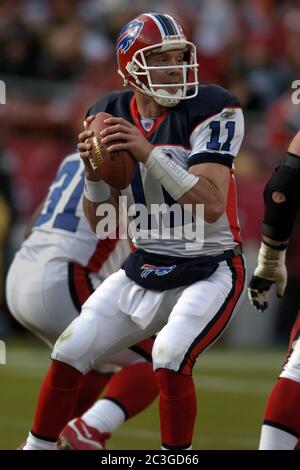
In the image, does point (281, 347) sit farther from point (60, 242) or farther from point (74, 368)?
point (74, 368)

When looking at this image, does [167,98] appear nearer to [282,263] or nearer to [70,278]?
[282,263]

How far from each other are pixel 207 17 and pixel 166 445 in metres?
9.10

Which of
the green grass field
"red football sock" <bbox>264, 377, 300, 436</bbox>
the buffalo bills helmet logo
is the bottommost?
the green grass field

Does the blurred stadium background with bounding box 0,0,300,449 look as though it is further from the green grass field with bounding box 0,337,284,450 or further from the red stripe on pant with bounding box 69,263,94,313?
the red stripe on pant with bounding box 69,263,94,313

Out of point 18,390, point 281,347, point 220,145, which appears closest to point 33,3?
point 281,347

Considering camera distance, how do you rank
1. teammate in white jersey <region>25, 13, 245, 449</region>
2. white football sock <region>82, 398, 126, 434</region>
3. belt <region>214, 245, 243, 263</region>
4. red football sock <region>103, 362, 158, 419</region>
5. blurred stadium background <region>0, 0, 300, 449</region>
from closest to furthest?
teammate in white jersey <region>25, 13, 245, 449</region> → belt <region>214, 245, 243, 263</region> → white football sock <region>82, 398, 126, 434</region> → red football sock <region>103, 362, 158, 419</region> → blurred stadium background <region>0, 0, 300, 449</region>

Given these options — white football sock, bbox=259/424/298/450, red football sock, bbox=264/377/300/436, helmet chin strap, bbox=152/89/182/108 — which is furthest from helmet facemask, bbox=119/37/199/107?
white football sock, bbox=259/424/298/450

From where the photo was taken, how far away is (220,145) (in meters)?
4.33

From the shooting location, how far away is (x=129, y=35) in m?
4.56

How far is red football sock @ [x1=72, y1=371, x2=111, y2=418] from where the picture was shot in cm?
539

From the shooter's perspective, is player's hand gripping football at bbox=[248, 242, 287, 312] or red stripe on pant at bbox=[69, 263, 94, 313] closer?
player's hand gripping football at bbox=[248, 242, 287, 312]

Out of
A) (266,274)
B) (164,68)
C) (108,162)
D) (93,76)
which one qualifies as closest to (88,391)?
(266,274)

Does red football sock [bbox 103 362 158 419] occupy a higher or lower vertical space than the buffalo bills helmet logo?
lower

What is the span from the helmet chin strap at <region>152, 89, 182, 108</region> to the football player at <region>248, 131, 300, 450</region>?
555 millimetres
